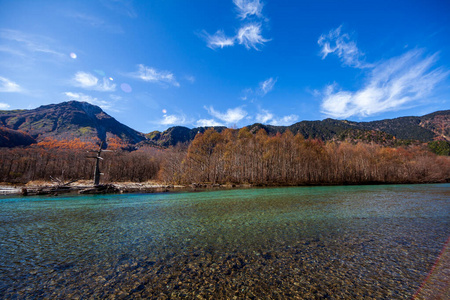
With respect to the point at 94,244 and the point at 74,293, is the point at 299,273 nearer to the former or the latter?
the point at 74,293

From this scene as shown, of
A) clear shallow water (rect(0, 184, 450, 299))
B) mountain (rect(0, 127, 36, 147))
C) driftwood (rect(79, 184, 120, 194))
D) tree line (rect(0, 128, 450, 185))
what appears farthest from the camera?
mountain (rect(0, 127, 36, 147))

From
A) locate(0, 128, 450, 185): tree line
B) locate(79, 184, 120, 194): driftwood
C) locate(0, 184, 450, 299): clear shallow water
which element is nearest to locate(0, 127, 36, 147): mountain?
locate(0, 128, 450, 185): tree line

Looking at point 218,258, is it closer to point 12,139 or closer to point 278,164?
point 278,164

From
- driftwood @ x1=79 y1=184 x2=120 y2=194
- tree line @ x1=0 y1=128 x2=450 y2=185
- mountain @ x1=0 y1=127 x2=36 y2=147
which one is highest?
mountain @ x1=0 y1=127 x2=36 y2=147

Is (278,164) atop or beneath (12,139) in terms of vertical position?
beneath

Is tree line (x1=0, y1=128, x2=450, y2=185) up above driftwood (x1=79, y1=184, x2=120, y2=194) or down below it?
above

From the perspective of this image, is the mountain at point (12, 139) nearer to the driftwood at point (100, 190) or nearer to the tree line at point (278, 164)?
the tree line at point (278, 164)

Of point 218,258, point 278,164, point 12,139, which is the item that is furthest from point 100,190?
point 12,139

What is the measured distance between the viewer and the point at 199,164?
49.2 metres

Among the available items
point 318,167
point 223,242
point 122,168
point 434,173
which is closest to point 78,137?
point 122,168

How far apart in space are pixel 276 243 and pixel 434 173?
92.7 meters

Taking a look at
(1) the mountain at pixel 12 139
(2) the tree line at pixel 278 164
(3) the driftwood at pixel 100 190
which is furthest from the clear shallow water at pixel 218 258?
(1) the mountain at pixel 12 139

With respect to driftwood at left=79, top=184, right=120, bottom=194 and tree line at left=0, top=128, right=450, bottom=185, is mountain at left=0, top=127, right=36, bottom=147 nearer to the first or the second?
tree line at left=0, top=128, right=450, bottom=185

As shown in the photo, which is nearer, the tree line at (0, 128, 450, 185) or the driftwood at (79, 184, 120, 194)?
the driftwood at (79, 184, 120, 194)
